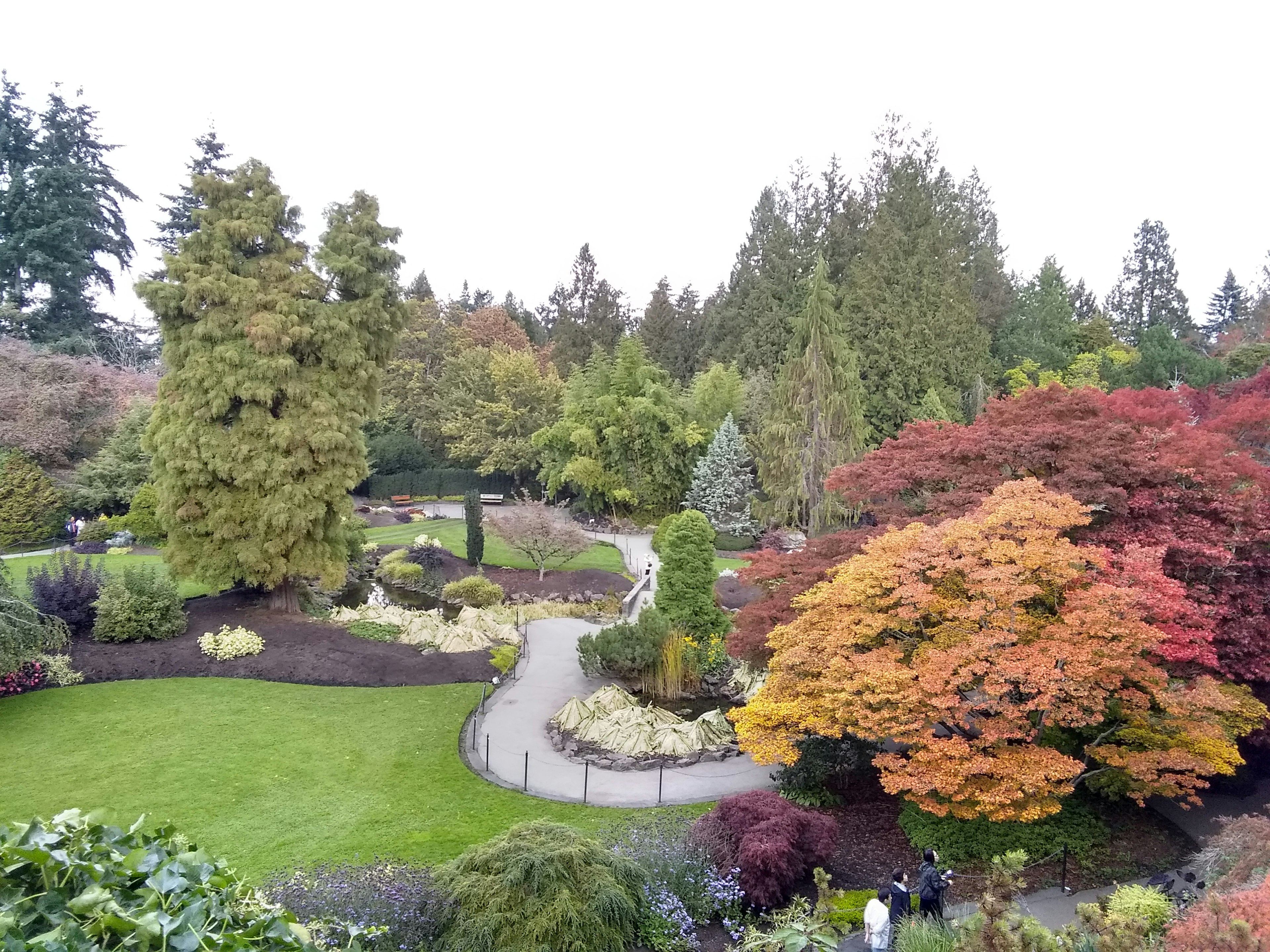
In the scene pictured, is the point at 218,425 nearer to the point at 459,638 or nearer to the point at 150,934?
the point at 459,638

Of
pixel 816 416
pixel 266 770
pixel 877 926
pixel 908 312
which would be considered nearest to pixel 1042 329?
pixel 908 312

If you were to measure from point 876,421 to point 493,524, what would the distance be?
67.6 feet

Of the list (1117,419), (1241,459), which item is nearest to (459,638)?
(1117,419)

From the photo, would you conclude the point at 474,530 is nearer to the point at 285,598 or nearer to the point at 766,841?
the point at 285,598

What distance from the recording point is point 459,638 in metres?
18.4

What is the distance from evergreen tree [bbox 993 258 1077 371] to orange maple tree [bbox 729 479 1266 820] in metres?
33.1

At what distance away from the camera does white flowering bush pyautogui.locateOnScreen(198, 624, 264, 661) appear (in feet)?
54.2

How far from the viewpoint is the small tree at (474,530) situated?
88.2ft

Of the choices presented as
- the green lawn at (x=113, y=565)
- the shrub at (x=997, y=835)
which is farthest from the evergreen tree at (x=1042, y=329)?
the green lawn at (x=113, y=565)

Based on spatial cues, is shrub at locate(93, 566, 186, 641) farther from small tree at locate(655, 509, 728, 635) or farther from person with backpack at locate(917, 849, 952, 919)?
person with backpack at locate(917, 849, 952, 919)

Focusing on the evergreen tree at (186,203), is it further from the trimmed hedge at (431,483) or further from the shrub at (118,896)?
the shrub at (118,896)

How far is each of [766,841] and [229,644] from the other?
13.2 metres

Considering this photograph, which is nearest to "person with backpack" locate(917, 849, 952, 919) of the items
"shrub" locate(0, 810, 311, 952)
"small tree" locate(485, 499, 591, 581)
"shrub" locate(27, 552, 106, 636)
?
"shrub" locate(0, 810, 311, 952)

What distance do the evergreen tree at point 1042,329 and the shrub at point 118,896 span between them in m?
42.6
